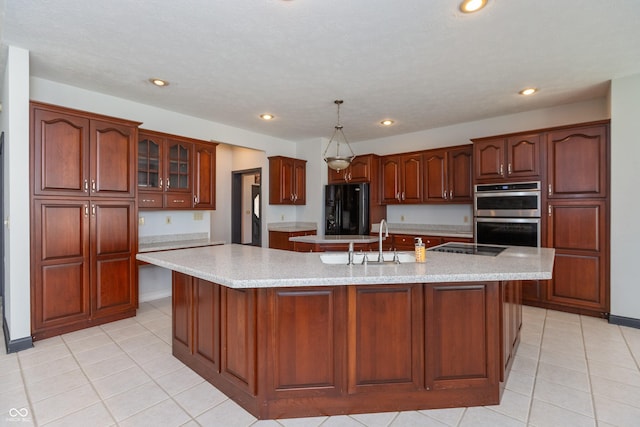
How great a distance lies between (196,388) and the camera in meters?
2.17

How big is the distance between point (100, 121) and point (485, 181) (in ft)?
15.1

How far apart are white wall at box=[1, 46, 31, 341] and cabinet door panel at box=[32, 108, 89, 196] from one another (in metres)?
0.08

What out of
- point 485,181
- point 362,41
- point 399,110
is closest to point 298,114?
point 399,110

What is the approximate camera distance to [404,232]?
5.00m

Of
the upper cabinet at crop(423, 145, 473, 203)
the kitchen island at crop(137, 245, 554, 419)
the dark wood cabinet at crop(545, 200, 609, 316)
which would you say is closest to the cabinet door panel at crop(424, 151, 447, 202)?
the upper cabinet at crop(423, 145, 473, 203)

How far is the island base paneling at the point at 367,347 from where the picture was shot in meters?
1.85

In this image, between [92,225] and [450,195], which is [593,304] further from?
[92,225]

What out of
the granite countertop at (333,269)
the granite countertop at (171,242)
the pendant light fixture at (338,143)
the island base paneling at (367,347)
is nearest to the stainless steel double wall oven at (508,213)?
the granite countertop at (333,269)

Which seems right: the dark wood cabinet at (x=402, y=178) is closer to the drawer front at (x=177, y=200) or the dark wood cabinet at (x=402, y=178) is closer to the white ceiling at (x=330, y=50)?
the white ceiling at (x=330, y=50)

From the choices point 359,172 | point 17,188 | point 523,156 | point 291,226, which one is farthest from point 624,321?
point 17,188

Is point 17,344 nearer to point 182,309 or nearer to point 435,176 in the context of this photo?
point 182,309

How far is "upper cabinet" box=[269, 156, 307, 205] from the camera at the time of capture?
18.5 ft

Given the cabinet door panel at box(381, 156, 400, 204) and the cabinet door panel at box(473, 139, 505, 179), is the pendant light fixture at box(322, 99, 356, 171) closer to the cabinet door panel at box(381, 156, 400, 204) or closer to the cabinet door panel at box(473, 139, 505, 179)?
the cabinet door panel at box(381, 156, 400, 204)

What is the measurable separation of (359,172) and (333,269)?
385cm
